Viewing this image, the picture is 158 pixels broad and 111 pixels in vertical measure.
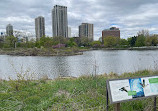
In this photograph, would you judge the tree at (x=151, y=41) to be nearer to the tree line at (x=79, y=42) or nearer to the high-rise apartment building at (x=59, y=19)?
the tree line at (x=79, y=42)

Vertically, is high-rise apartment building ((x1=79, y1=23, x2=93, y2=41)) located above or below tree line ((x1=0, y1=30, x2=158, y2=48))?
above

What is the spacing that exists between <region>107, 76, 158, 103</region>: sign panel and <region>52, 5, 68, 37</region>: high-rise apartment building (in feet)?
319

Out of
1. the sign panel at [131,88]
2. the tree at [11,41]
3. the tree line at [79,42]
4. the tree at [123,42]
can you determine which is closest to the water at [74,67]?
the sign panel at [131,88]

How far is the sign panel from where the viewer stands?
7.00ft

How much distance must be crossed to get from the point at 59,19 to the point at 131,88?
10087cm

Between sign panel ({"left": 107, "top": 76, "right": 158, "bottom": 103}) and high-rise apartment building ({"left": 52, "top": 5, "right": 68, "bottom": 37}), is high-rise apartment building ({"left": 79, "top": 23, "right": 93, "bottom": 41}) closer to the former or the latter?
high-rise apartment building ({"left": 52, "top": 5, "right": 68, "bottom": 37})

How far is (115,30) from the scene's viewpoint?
418ft

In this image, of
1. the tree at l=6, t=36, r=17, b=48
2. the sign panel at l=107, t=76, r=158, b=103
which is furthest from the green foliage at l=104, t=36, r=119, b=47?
the sign panel at l=107, t=76, r=158, b=103

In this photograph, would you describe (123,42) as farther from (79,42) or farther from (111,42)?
(79,42)

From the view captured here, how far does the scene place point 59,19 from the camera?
98438 millimetres

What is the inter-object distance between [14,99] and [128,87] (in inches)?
111

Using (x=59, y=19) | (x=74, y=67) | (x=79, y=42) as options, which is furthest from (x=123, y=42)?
(x=74, y=67)

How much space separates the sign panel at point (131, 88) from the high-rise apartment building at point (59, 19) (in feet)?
319

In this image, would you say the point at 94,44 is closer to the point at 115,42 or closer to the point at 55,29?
the point at 115,42
